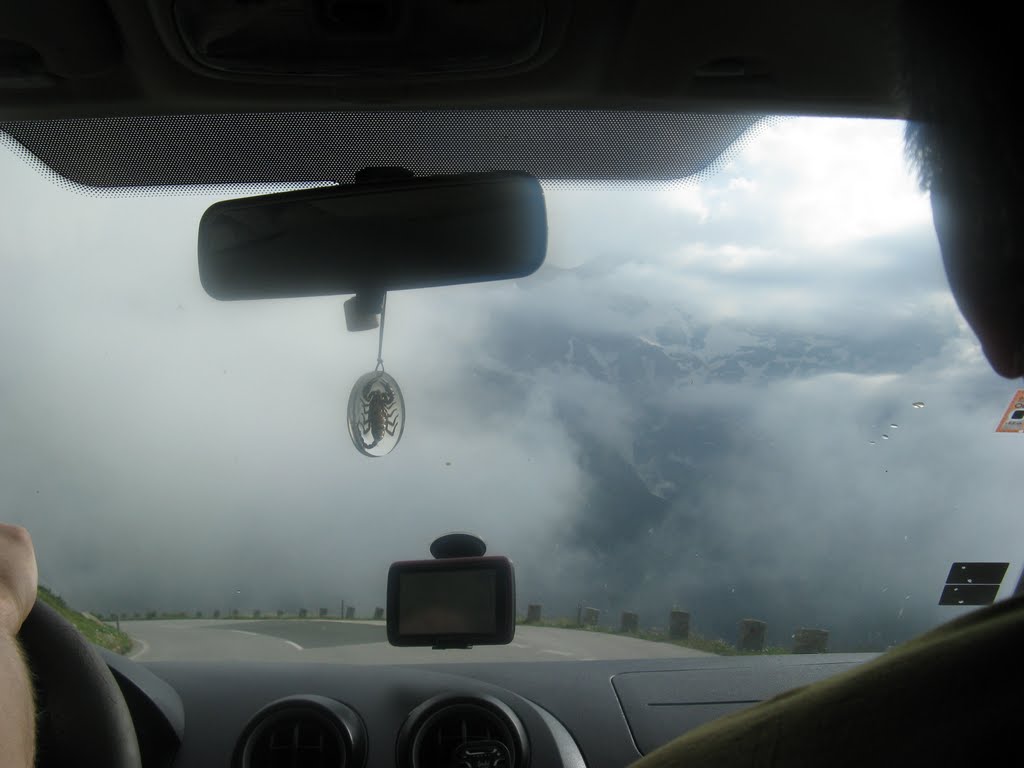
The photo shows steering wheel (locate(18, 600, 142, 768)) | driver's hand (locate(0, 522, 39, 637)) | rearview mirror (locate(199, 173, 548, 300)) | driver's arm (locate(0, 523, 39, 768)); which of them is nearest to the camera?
driver's arm (locate(0, 523, 39, 768))

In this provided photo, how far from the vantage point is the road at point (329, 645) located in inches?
145

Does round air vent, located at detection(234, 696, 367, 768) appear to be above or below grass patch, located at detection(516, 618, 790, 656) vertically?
below

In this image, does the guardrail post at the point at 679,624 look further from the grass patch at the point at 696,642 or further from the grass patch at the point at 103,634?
the grass patch at the point at 103,634

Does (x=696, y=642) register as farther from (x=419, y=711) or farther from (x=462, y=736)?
(x=419, y=711)

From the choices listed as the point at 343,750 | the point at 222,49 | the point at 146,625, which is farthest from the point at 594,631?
the point at 222,49

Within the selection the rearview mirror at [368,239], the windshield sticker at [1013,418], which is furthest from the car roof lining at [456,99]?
the windshield sticker at [1013,418]

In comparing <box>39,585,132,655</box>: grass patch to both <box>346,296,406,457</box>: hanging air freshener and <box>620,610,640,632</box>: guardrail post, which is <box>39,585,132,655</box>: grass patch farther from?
<box>620,610,640,632</box>: guardrail post

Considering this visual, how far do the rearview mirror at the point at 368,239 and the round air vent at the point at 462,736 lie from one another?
157cm

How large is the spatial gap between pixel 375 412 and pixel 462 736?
49.9 inches

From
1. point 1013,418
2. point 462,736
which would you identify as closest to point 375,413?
point 462,736

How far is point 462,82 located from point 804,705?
7.47 feet

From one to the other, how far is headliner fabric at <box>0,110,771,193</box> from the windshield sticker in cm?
168

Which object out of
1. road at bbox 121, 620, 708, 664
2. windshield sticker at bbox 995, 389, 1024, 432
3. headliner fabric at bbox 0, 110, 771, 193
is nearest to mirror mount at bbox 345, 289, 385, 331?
headliner fabric at bbox 0, 110, 771, 193

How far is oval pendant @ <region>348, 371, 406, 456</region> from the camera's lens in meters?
3.55
